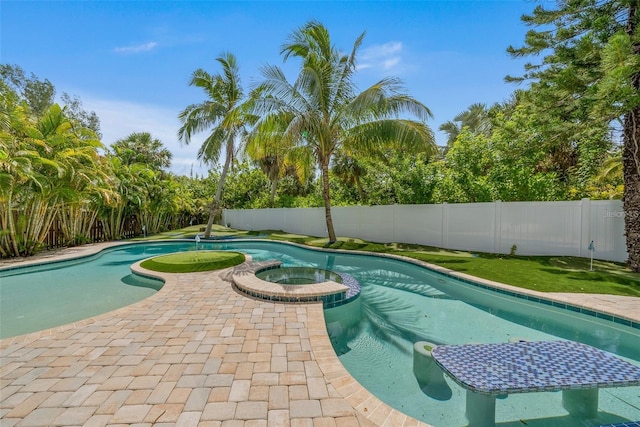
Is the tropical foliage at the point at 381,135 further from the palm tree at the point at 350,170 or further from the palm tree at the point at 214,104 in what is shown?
the palm tree at the point at 350,170

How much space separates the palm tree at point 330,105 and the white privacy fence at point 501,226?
10.7 feet

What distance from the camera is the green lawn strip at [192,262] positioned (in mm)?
7895

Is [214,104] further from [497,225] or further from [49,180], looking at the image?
[497,225]

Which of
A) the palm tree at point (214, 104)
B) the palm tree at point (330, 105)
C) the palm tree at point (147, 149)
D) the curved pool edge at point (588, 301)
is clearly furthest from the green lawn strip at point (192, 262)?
the palm tree at point (147, 149)

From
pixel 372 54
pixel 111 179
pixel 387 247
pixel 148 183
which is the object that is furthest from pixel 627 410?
pixel 148 183

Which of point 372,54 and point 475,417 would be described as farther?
point 372,54

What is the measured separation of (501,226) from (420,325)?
7.22 meters

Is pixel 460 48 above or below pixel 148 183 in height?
above

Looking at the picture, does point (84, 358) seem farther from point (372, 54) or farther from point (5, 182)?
point (372, 54)

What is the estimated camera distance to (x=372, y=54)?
11133 mm

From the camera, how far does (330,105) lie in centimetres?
1162

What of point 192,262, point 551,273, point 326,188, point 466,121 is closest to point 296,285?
point 192,262

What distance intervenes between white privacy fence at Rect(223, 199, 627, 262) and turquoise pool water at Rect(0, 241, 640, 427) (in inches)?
134

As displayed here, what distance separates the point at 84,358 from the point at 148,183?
1704 cm
